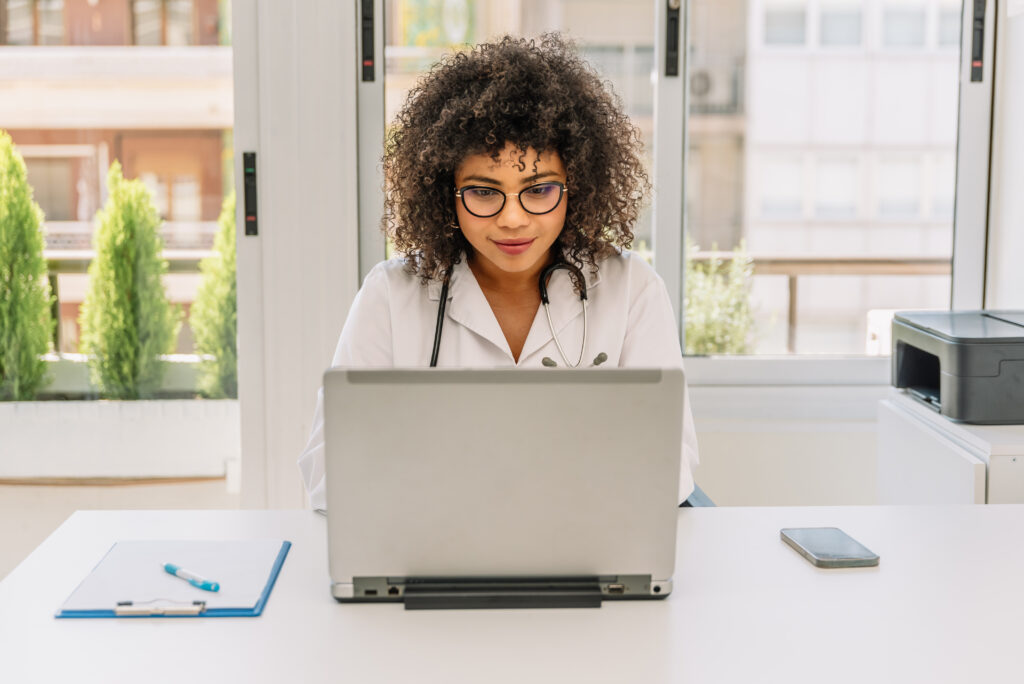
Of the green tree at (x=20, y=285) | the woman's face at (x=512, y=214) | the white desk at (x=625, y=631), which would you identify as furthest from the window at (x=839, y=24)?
the green tree at (x=20, y=285)

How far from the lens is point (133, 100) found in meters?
2.51

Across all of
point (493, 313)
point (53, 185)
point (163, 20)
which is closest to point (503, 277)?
point (493, 313)

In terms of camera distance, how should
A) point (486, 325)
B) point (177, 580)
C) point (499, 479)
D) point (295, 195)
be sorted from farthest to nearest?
1. point (295, 195)
2. point (486, 325)
3. point (177, 580)
4. point (499, 479)

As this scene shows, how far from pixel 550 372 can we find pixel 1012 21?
6.89 ft

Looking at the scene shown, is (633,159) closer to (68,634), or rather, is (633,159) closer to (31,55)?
(68,634)

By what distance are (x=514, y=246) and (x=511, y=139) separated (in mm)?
165

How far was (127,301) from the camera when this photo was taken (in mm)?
2551

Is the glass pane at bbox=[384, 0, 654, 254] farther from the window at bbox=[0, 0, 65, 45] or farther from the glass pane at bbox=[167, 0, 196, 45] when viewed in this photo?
the window at bbox=[0, 0, 65, 45]

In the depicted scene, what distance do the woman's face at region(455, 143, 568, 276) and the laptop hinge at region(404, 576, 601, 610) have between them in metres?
0.62

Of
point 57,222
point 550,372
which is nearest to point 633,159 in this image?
point 550,372

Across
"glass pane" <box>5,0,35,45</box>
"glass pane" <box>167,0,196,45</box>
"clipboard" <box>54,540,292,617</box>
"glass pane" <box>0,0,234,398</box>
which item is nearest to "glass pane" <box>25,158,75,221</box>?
"glass pane" <box>0,0,234,398</box>

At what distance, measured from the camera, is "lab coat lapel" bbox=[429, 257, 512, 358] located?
1599mm

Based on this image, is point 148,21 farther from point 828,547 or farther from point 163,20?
point 828,547

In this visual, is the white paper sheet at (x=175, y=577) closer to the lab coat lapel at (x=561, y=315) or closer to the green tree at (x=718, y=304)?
the lab coat lapel at (x=561, y=315)
